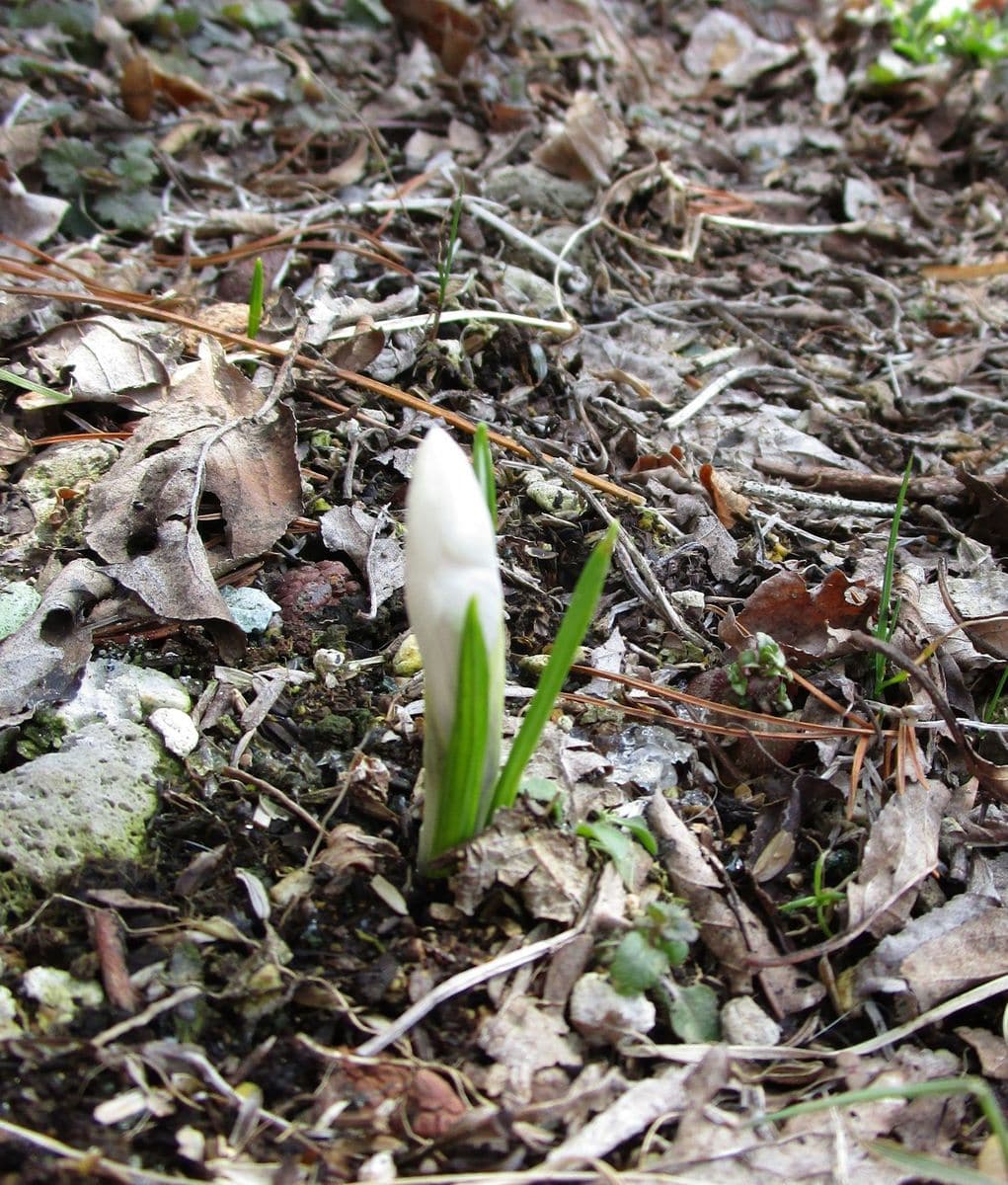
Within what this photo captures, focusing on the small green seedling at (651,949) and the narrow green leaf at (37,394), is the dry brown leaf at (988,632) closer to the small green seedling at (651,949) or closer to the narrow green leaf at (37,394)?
the small green seedling at (651,949)

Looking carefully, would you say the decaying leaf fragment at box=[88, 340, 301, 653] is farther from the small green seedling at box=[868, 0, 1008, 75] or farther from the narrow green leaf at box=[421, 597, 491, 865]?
the small green seedling at box=[868, 0, 1008, 75]

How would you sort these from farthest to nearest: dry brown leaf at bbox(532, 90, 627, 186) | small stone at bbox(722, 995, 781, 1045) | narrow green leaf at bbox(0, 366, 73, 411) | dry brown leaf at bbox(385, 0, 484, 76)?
dry brown leaf at bbox(385, 0, 484, 76)
dry brown leaf at bbox(532, 90, 627, 186)
narrow green leaf at bbox(0, 366, 73, 411)
small stone at bbox(722, 995, 781, 1045)

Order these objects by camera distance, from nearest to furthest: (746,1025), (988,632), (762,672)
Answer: (746,1025), (762,672), (988,632)

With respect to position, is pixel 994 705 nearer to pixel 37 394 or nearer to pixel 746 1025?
pixel 746 1025

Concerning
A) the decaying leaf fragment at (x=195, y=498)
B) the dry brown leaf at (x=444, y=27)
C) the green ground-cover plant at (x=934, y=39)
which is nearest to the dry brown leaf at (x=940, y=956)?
the decaying leaf fragment at (x=195, y=498)

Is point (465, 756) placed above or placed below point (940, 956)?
above

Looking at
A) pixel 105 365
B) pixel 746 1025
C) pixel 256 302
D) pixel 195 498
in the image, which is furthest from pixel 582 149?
pixel 746 1025

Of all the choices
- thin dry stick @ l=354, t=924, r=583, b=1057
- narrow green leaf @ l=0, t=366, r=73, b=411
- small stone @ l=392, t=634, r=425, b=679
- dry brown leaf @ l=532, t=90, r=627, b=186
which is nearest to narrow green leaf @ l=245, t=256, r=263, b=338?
narrow green leaf @ l=0, t=366, r=73, b=411

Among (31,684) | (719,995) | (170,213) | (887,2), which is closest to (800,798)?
(719,995)
